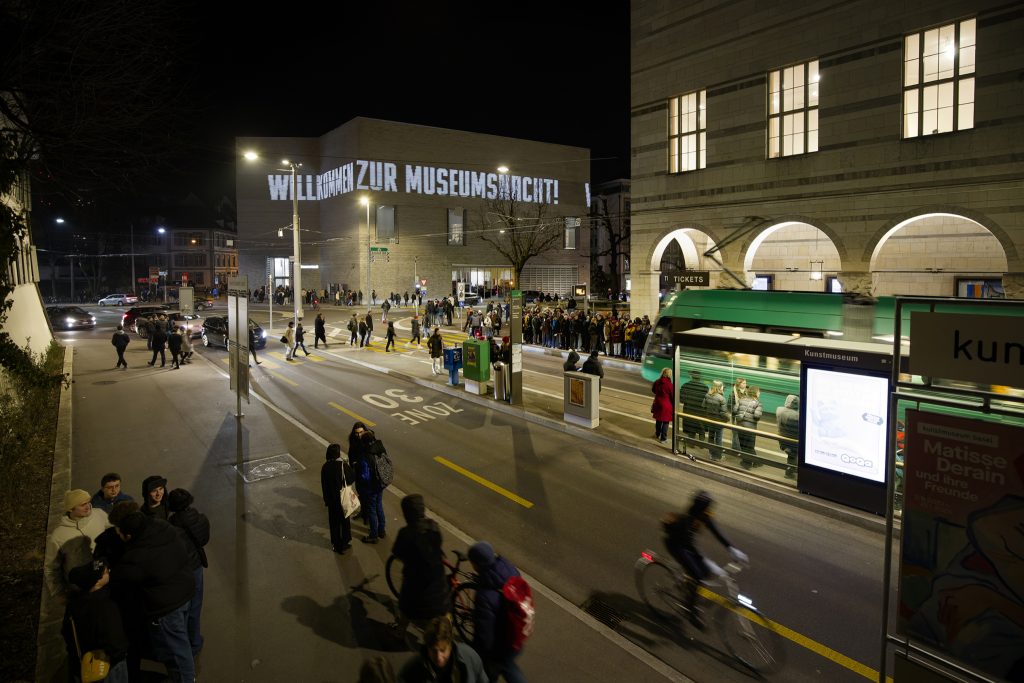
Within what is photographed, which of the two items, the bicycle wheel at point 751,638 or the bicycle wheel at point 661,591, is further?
the bicycle wheel at point 661,591

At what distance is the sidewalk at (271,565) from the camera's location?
5648 millimetres

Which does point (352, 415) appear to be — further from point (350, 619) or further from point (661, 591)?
point (661, 591)

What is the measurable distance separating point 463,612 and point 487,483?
474 cm

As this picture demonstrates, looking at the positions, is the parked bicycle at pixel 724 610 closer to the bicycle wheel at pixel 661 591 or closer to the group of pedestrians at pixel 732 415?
the bicycle wheel at pixel 661 591

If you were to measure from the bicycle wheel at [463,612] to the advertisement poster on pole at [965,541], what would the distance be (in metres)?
3.64

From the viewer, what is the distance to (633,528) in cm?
874

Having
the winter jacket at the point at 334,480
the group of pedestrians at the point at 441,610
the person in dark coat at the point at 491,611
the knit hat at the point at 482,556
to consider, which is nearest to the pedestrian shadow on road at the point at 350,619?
the group of pedestrians at the point at 441,610

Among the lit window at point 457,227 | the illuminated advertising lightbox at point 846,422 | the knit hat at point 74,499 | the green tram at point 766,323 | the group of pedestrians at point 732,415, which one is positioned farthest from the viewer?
the lit window at point 457,227

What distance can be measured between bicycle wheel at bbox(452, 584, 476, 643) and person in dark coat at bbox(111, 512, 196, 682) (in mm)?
2282

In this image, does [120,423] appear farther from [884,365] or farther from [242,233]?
[242,233]

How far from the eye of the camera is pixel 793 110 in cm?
2128

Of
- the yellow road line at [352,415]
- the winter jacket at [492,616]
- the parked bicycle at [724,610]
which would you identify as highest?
the winter jacket at [492,616]

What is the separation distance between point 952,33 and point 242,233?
6443 cm

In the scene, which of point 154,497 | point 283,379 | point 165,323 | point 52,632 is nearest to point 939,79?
point 154,497
